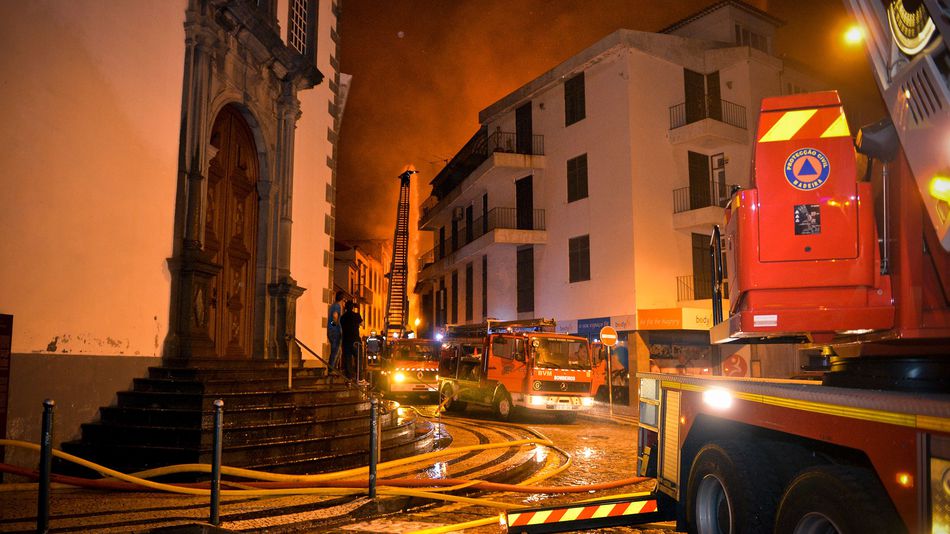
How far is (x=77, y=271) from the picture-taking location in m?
8.29

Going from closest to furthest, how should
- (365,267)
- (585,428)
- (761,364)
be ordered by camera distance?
(585,428), (761,364), (365,267)

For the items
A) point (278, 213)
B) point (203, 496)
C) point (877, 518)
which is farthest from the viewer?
point (278, 213)

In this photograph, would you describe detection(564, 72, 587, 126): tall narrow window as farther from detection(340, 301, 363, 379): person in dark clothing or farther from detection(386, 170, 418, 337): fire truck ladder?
detection(386, 170, 418, 337): fire truck ladder

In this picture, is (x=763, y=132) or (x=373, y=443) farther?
(x=373, y=443)

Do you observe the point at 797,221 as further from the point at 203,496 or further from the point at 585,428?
the point at 585,428

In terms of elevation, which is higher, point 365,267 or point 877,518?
point 365,267

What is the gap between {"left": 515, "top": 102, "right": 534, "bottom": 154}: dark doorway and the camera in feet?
97.4

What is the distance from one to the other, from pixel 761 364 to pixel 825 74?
12.1 meters

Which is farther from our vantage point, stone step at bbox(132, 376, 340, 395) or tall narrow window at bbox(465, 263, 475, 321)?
tall narrow window at bbox(465, 263, 475, 321)

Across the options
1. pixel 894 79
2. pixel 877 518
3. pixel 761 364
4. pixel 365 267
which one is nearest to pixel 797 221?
pixel 894 79

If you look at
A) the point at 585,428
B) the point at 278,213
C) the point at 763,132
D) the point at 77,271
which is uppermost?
the point at 278,213

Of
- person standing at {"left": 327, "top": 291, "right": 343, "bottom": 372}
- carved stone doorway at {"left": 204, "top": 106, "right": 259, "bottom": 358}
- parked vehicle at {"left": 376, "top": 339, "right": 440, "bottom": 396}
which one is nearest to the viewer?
carved stone doorway at {"left": 204, "top": 106, "right": 259, "bottom": 358}

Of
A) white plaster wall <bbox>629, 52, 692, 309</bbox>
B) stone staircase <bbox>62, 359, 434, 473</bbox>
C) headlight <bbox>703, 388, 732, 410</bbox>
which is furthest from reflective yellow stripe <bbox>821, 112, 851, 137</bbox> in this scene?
white plaster wall <bbox>629, 52, 692, 309</bbox>

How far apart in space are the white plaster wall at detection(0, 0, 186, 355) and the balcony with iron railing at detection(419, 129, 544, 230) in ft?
64.3
